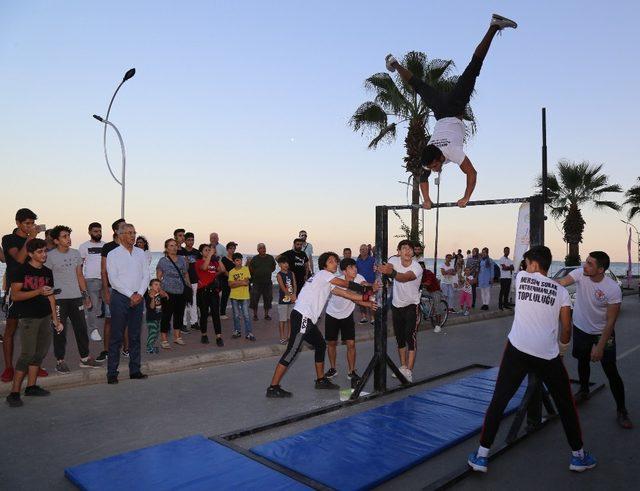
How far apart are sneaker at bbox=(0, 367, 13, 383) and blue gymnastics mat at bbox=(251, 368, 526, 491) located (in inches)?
147

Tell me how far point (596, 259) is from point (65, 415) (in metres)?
6.01

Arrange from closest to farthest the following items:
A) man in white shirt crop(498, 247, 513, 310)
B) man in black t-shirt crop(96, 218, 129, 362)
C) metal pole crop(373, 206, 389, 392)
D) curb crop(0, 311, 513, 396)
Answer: curb crop(0, 311, 513, 396)
metal pole crop(373, 206, 389, 392)
man in black t-shirt crop(96, 218, 129, 362)
man in white shirt crop(498, 247, 513, 310)

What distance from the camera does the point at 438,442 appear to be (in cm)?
471

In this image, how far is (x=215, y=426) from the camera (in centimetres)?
520

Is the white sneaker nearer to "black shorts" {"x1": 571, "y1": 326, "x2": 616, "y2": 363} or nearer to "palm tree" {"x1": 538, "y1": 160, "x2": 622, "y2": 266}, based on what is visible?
"black shorts" {"x1": 571, "y1": 326, "x2": 616, "y2": 363}

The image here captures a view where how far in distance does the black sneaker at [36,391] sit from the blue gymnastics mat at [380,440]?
3183 mm

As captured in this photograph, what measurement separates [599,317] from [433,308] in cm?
693

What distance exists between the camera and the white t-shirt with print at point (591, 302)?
533cm

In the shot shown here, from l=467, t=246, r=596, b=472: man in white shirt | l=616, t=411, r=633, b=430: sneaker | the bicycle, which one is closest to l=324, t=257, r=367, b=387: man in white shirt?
l=467, t=246, r=596, b=472: man in white shirt

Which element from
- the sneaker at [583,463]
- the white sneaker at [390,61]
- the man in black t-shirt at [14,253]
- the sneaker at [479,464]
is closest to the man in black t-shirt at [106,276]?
the man in black t-shirt at [14,253]

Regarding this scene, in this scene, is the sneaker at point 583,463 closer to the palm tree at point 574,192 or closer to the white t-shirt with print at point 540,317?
the white t-shirt with print at point 540,317

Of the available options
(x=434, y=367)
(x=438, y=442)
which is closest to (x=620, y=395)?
(x=438, y=442)

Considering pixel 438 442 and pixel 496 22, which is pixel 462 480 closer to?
pixel 438 442

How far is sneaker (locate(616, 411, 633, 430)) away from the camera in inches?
203
